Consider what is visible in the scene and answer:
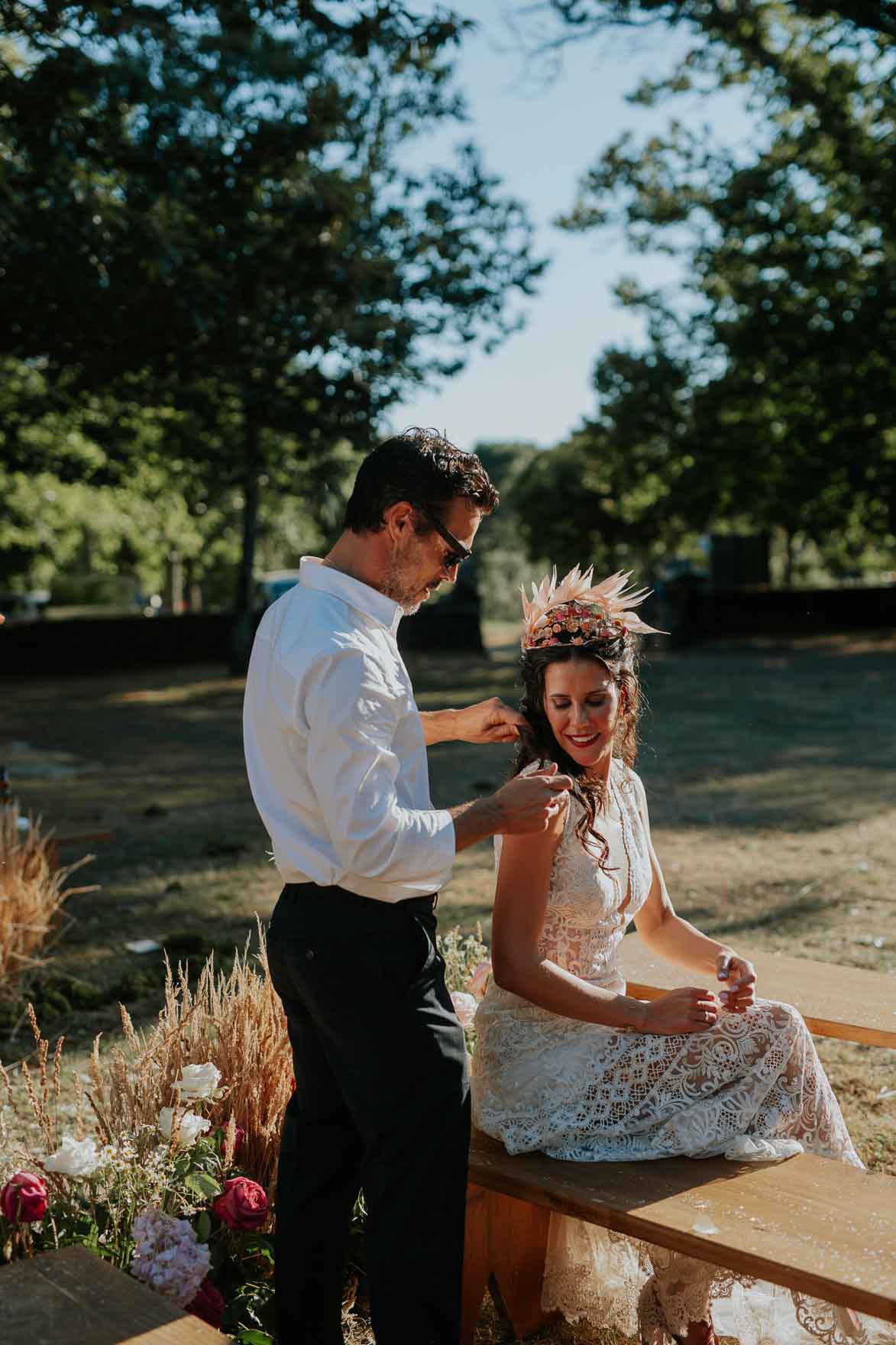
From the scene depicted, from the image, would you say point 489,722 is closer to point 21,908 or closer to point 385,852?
point 385,852

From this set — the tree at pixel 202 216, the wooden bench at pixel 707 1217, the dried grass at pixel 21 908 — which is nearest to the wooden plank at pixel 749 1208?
the wooden bench at pixel 707 1217

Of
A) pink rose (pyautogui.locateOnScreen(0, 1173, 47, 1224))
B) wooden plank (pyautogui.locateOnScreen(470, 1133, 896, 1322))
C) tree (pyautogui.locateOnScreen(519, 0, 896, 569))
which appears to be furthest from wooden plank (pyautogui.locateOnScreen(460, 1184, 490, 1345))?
tree (pyautogui.locateOnScreen(519, 0, 896, 569))

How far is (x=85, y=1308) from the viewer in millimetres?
2400

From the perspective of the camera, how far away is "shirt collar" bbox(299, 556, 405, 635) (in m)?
2.52

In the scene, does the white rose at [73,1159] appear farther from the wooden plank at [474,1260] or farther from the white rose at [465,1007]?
the white rose at [465,1007]

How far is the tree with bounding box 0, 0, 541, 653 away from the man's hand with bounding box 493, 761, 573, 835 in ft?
18.9

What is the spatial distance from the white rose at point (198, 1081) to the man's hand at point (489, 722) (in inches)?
40.4

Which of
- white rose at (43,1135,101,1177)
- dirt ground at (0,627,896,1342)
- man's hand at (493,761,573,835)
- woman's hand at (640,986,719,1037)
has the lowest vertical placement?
dirt ground at (0,627,896,1342)

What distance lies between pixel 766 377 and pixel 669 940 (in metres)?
24.0

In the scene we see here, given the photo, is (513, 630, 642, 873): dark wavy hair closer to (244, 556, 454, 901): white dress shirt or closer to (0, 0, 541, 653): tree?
(244, 556, 454, 901): white dress shirt

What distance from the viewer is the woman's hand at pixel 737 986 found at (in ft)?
9.66

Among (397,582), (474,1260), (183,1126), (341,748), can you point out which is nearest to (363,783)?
(341,748)

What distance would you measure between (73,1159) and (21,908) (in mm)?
3467

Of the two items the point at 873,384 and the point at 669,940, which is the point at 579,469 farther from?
the point at 669,940
